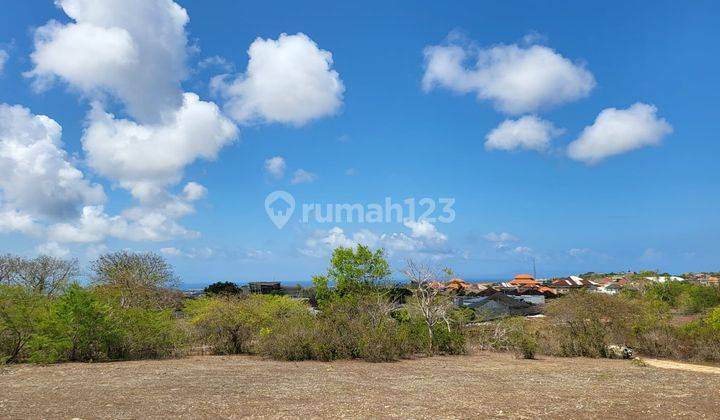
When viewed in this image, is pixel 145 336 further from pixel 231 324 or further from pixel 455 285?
pixel 455 285

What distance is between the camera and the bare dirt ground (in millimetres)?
9430

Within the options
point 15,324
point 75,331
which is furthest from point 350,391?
point 15,324

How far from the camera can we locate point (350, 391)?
38.6ft

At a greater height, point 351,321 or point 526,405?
point 351,321

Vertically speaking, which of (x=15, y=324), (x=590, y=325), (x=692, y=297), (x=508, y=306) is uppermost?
(x=692, y=297)

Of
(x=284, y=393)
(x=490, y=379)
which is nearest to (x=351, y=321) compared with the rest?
(x=490, y=379)

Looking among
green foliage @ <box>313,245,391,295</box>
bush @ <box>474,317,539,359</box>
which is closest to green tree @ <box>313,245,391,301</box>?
green foliage @ <box>313,245,391,295</box>

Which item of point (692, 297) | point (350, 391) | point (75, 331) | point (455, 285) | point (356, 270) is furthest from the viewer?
point (692, 297)

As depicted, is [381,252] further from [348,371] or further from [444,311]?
[348,371]

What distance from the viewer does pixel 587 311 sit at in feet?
71.4

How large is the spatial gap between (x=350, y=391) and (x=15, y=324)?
13254 mm

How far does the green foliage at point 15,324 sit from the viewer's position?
57.6 ft

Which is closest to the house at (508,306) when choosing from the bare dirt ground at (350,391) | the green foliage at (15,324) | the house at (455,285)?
the house at (455,285)

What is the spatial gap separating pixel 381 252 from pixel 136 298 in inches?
627
